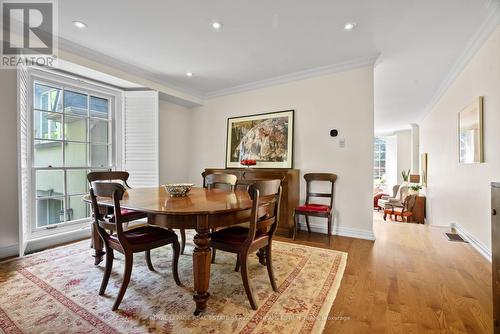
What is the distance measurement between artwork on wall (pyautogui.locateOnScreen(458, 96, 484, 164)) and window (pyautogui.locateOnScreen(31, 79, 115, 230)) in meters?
5.09

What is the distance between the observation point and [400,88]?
173 inches

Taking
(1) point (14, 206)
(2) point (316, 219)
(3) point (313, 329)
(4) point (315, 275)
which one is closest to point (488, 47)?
(2) point (316, 219)

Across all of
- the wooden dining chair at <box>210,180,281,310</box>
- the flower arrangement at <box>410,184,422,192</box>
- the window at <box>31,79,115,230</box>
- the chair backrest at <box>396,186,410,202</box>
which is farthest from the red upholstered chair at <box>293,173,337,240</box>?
the chair backrest at <box>396,186,410,202</box>

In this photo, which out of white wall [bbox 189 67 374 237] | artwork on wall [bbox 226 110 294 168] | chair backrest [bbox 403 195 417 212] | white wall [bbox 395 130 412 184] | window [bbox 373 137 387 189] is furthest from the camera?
window [bbox 373 137 387 189]

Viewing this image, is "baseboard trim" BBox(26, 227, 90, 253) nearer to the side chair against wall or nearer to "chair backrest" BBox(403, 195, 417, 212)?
the side chair against wall

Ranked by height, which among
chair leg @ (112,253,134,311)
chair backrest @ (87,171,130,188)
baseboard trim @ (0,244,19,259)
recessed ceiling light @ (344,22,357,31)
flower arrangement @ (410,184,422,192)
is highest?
recessed ceiling light @ (344,22,357,31)

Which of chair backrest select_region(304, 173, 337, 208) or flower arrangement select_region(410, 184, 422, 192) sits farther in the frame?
flower arrangement select_region(410, 184, 422, 192)

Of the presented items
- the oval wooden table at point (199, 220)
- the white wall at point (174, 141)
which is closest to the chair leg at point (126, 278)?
the oval wooden table at point (199, 220)

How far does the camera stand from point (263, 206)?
1.75 m

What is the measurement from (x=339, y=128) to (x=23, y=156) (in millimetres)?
3926

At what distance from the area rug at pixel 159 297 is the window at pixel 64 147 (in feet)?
2.64

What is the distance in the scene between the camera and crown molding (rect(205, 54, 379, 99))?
10.4ft

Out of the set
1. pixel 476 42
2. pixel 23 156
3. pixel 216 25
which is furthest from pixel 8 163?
pixel 476 42

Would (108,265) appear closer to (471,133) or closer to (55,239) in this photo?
(55,239)
